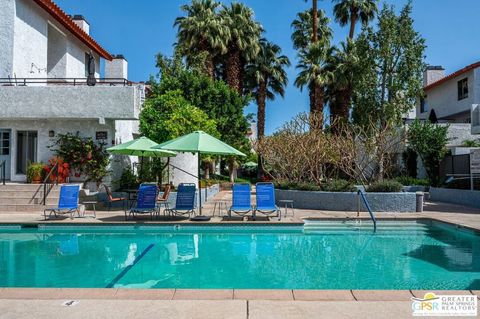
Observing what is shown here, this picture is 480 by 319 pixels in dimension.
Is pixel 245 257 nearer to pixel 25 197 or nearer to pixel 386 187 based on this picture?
pixel 386 187

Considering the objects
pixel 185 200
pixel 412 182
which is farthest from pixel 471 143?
pixel 185 200

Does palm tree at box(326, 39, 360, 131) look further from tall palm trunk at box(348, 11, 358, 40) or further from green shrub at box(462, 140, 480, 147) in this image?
green shrub at box(462, 140, 480, 147)

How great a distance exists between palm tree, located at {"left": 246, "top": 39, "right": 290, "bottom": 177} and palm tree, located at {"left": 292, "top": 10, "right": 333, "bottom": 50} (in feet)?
6.37

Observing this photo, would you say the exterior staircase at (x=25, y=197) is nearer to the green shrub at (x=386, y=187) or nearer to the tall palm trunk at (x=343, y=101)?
the green shrub at (x=386, y=187)

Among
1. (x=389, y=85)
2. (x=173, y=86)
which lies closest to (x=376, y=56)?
(x=389, y=85)

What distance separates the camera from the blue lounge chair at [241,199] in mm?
13336

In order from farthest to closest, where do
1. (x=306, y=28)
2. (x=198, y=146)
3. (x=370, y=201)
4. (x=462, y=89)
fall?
(x=306, y=28) < (x=462, y=89) < (x=370, y=201) < (x=198, y=146)

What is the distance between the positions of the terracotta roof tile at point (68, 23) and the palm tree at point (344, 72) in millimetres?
17248

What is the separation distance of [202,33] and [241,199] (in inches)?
833

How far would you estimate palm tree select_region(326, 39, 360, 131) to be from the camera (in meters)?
31.6

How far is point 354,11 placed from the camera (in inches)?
1384

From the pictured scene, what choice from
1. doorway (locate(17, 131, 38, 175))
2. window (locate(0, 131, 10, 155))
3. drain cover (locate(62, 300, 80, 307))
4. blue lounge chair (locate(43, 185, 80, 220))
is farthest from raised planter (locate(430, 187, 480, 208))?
window (locate(0, 131, 10, 155))

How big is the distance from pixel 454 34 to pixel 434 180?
12.4 m

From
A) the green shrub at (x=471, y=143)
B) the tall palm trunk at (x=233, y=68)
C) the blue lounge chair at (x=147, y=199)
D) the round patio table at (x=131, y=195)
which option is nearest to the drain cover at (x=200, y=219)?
the blue lounge chair at (x=147, y=199)
